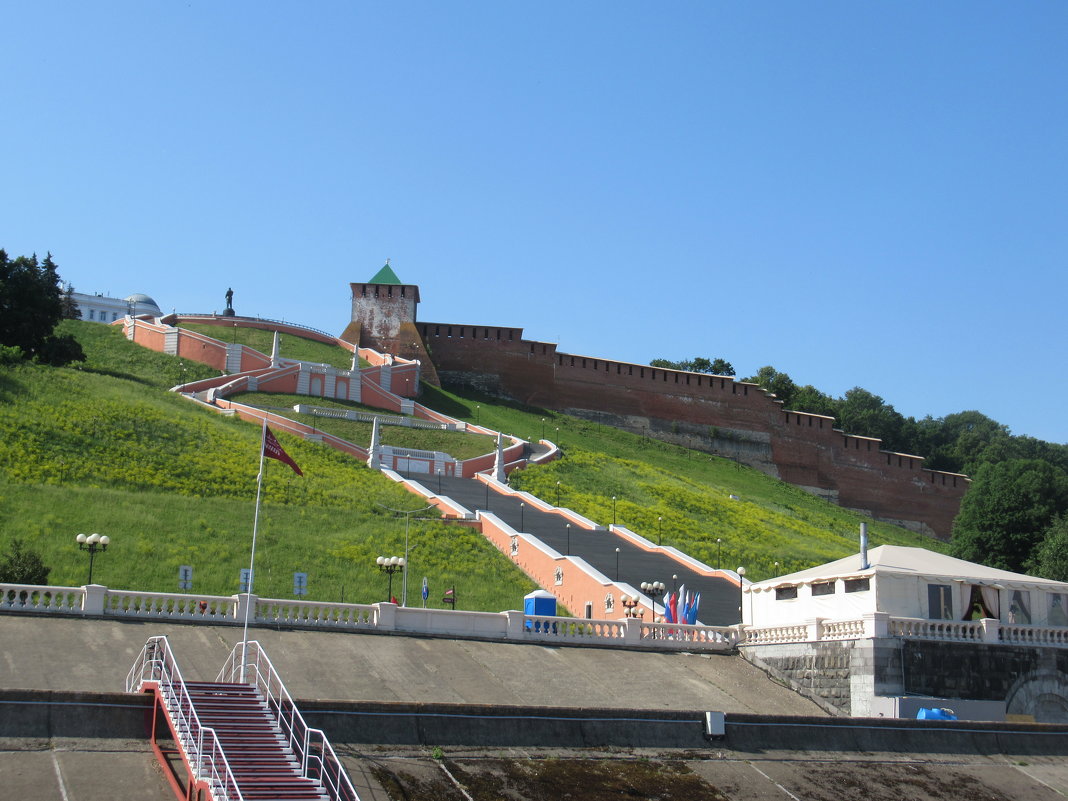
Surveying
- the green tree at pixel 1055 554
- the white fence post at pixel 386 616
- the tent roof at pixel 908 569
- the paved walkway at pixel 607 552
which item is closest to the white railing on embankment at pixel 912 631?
the tent roof at pixel 908 569

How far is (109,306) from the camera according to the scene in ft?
381

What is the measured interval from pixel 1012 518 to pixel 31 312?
39420 mm

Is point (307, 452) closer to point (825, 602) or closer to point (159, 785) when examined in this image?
point (825, 602)

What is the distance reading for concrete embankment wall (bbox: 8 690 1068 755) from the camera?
1224 cm

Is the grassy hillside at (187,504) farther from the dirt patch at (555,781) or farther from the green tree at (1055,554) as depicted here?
the green tree at (1055,554)

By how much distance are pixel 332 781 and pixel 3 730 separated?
3150mm

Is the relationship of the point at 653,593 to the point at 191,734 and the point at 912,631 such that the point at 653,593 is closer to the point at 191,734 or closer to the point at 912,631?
the point at 912,631

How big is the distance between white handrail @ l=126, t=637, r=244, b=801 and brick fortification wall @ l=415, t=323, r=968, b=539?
5803 centimetres

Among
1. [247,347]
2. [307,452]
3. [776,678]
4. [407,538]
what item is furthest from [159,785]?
[247,347]

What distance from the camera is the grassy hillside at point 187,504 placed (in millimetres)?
26875

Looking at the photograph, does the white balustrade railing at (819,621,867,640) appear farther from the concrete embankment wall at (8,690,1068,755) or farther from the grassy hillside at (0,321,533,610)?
the grassy hillside at (0,321,533,610)

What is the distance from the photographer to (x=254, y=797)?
36.1ft

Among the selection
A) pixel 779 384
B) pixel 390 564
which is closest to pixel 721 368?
pixel 779 384

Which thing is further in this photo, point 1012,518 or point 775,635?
point 1012,518
